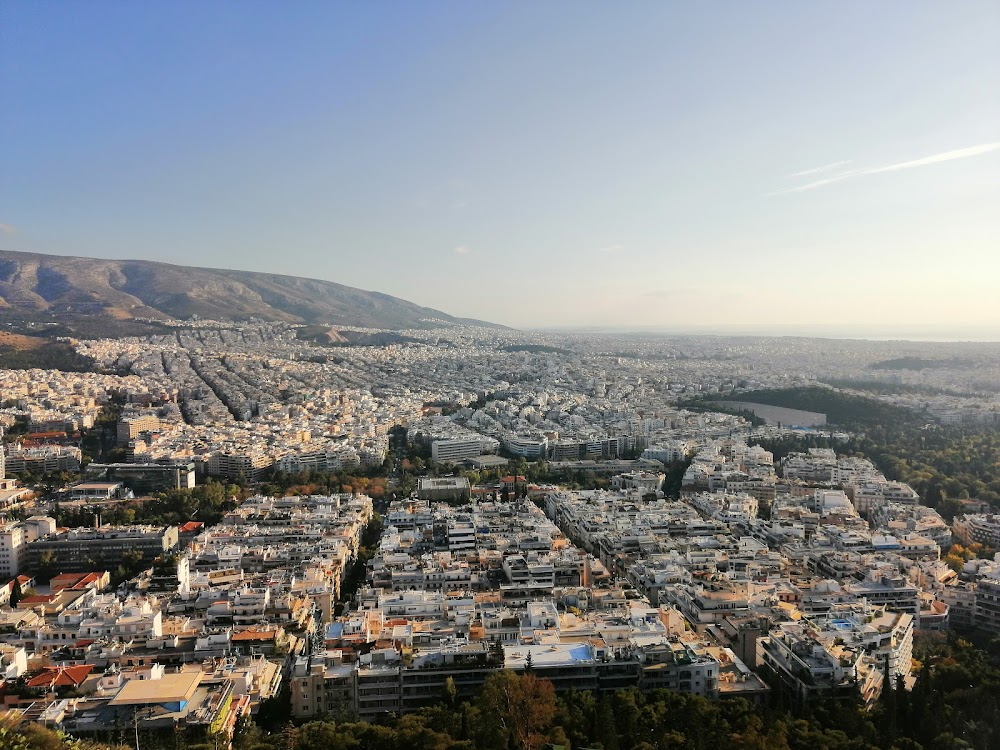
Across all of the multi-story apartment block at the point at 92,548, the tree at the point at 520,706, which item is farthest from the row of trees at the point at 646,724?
the multi-story apartment block at the point at 92,548

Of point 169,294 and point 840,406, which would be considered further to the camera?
point 169,294

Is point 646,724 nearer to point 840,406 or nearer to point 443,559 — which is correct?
point 443,559

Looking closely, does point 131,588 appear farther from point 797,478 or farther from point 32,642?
point 797,478

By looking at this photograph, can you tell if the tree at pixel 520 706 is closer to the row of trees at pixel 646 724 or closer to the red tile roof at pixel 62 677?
the row of trees at pixel 646 724

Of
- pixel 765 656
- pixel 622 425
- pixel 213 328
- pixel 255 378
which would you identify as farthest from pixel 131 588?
pixel 213 328

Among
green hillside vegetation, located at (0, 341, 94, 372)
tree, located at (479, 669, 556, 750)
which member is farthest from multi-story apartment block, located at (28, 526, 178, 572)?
green hillside vegetation, located at (0, 341, 94, 372)

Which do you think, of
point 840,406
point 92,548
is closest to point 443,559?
point 92,548

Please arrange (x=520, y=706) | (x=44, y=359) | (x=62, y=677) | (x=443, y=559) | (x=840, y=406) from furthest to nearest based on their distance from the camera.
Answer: (x=44, y=359), (x=840, y=406), (x=443, y=559), (x=62, y=677), (x=520, y=706)
